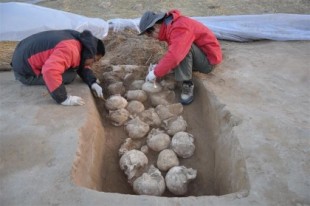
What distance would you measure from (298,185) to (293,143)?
0.44m

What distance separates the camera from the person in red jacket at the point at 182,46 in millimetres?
3379

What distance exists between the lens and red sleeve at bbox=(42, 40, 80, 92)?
313cm

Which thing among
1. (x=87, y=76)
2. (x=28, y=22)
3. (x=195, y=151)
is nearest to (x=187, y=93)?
(x=195, y=151)

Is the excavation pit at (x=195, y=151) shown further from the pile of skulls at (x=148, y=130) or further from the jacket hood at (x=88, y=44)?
the jacket hood at (x=88, y=44)

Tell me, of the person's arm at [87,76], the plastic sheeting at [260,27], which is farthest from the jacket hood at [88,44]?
the plastic sheeting at [260,27]

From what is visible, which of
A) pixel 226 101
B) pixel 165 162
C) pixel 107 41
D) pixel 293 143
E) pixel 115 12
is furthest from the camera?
pixel 115 12

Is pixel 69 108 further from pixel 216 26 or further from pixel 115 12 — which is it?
pixel 115 12

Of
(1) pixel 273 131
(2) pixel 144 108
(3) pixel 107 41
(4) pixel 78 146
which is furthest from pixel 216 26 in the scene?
(4) pixel 78 146

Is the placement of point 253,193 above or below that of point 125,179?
above

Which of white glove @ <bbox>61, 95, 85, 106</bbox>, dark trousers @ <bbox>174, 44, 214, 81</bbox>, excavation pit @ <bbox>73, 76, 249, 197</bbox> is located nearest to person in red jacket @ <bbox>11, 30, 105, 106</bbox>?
white glove @ <bbox>61, 95, 85, 106</bbox>

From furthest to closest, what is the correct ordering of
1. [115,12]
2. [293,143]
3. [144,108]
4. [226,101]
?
[115,12] → [144,108] → [226,101] → [293,143]

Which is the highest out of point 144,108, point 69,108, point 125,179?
point 69,108

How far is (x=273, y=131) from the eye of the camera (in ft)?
9.23

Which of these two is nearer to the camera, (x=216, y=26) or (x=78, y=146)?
(x=78, y=146)
